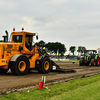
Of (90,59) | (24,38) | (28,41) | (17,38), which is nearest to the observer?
(24,38)

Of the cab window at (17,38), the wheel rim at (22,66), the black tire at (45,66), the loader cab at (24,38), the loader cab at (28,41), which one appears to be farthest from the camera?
the black tire at (45,66)

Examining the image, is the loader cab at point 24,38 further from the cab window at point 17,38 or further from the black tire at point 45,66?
the black tire at point 45,66

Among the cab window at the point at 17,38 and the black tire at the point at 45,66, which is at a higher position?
the cab window at the point at 17,38

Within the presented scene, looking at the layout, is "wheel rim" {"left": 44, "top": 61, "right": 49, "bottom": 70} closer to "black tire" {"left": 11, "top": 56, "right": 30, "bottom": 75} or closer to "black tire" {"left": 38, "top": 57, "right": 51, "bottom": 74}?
"black tire" {"left": 38, "top": 57, "right": 51, "bottom": 74}

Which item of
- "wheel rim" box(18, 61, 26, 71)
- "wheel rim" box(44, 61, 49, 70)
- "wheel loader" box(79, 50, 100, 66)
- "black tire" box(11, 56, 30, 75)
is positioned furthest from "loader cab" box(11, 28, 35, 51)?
"wheel loader" box(79, 50, 100, 66)

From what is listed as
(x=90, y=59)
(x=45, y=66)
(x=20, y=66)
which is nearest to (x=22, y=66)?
(x=20, y=66)

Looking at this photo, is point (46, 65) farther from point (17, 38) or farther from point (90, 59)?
point (90, 59)

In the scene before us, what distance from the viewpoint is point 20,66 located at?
1129cm

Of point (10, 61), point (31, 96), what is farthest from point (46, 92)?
point (10, 61)

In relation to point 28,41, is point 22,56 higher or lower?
lower

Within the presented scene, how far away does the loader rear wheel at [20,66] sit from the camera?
10.7 m

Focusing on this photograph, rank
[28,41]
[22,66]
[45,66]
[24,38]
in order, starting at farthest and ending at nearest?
[45,66] → [28,41] → [24,38] → [22,66]

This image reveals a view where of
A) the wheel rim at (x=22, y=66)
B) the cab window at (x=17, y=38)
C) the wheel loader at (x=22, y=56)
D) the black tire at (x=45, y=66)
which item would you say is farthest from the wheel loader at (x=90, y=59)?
the wheel rim at (x=22, y=66)

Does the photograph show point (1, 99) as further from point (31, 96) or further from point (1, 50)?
point (1, 50)
